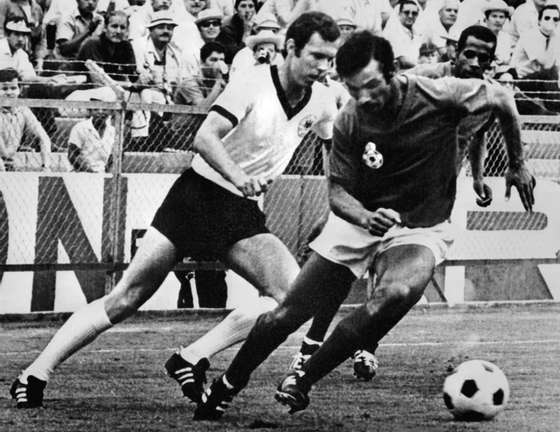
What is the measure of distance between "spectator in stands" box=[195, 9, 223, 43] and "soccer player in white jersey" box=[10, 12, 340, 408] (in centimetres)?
426

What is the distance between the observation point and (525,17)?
1075cm

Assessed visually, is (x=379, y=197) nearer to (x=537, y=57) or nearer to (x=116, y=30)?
(x=116, y=30)

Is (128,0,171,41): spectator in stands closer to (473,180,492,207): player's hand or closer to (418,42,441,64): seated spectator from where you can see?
(418,42,441,64): seated spectator

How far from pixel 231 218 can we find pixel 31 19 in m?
4.62

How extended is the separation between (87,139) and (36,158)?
410 millimetres

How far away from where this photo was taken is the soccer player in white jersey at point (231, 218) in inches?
212

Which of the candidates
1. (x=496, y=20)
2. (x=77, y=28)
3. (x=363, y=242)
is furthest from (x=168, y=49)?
(x=363, y=242)

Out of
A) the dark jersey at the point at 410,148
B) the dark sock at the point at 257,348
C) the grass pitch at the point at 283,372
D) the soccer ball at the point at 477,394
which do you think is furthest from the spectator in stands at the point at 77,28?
the soccer ball at the point at 477,394

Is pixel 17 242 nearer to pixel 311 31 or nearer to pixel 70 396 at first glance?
pixel 70 396

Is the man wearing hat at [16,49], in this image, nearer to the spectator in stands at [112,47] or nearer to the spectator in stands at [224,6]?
the spectator in stands at [112,47]

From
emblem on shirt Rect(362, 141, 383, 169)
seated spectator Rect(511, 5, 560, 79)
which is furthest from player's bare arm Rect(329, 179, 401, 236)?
seated spectator Rect(511, 5, 560, 79)

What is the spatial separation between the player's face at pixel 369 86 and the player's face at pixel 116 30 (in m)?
4.65

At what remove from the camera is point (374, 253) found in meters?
5.20

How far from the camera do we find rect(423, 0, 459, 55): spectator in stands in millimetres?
10375
